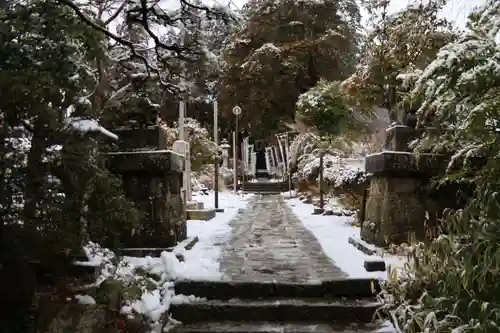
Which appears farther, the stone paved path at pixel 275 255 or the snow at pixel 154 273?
the stone paved path at pixel 275 255

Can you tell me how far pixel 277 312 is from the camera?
3496mm

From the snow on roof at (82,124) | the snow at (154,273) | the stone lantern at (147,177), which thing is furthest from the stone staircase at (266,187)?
the snow on roof at (82,124)

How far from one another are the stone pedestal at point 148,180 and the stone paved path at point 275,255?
67 cm

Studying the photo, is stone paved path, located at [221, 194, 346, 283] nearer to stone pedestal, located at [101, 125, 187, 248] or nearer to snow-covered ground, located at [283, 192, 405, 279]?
snow-covered ground, located at [283, 192, 405, 279]

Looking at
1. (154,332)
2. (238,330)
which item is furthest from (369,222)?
(154,332)

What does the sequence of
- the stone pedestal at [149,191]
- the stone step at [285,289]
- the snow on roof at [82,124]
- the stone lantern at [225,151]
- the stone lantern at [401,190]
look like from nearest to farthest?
the snow on roof at [82,124] → the stone step at [285,289] → the stone pedestal at [149,191] → the stone lantern at [401,190] → the stone lantern at [225,151]

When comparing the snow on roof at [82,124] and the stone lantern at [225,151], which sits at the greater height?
the stone lantern at [225,151]

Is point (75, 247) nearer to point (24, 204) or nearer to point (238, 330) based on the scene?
point (24, 204)

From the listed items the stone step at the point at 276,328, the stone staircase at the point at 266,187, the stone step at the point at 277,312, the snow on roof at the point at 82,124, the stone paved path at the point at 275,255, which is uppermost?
the snow on roof at the point at 82,124

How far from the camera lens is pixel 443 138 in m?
3.32

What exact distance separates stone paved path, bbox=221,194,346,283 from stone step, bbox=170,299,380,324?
1.07ft

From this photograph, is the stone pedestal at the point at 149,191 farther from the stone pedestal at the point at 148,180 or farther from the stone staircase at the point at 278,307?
the stone staircase at the point at 278,307

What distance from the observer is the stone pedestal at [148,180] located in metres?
4.58

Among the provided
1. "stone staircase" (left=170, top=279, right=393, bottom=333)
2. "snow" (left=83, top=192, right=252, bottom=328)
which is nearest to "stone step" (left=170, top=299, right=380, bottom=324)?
"stone staircase" (left=170, top=279, right=393, bottom=333)
